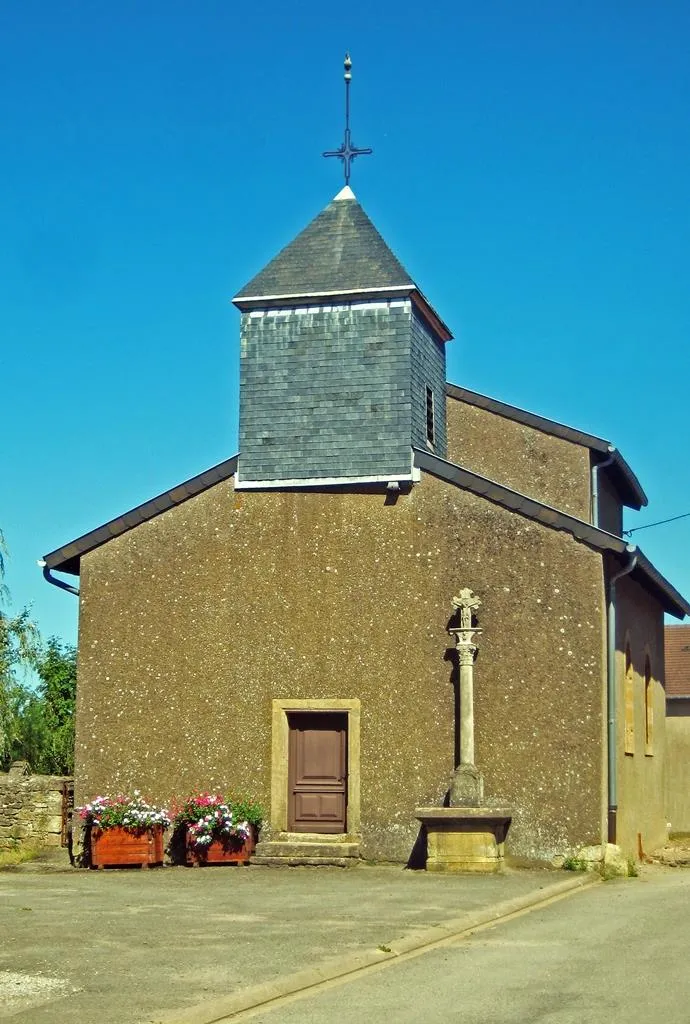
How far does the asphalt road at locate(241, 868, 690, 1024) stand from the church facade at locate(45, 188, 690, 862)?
5273mm

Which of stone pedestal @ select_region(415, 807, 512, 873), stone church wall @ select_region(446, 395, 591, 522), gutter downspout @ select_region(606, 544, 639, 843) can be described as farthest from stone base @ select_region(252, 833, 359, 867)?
stone church wall @ select_region(446, 395, 591, 522)

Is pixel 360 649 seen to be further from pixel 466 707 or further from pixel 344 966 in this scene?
pixel 344 966

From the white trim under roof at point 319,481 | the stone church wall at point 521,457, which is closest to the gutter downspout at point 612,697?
the white trim under roof at point 319,481

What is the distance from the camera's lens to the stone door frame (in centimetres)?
1808

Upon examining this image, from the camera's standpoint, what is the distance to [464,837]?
16594 millimetres

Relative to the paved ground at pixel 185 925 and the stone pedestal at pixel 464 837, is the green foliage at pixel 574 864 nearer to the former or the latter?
the paved ground at pixel 185 925

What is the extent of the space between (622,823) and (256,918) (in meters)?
8.12

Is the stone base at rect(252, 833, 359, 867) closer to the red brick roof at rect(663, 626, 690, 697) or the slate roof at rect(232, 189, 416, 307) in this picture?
the slate roof at rect(232, 189, 416, 307)

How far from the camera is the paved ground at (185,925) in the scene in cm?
822

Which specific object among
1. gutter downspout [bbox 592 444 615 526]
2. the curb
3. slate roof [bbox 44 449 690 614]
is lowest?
the curb

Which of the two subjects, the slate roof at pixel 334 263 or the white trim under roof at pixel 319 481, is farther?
the slate roof at pixel 334 263

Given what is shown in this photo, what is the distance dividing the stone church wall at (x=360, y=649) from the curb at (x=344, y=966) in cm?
366

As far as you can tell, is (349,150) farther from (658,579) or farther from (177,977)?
(177,977)

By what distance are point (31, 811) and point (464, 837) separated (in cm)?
686
